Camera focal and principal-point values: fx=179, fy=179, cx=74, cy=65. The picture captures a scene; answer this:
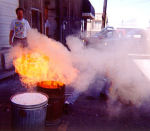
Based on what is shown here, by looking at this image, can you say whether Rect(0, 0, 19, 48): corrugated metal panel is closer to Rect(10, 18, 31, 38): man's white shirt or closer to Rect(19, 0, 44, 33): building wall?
Rect(19, 0, 44, 33): building wall

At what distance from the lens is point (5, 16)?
6977 millimetres

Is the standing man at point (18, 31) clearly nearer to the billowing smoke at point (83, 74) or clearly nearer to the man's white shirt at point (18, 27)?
the man's white shirt at point (18, 27)

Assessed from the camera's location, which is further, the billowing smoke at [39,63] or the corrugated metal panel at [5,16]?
the corrugated metal panel at [5,16]

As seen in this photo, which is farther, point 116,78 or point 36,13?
point 36,13

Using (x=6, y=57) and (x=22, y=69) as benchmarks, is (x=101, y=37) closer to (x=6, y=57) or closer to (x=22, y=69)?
(x=6, y=57)

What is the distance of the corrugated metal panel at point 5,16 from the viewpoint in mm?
6801

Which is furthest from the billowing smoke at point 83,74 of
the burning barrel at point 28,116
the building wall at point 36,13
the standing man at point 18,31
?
the burning barrel at point 28,116

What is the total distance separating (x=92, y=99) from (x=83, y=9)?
45.5ft

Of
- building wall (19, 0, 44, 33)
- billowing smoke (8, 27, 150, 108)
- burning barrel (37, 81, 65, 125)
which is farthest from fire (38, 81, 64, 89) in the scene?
building wall (19, 0, 44, 33)

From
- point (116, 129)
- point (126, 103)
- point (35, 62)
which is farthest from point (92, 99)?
point (35, 62)

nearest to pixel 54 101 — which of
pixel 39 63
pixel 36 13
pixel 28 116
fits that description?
pixel 28 116

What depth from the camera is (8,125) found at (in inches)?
136

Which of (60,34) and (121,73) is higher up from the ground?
(60,34)

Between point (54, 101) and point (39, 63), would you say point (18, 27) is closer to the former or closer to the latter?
point (39, 63)
